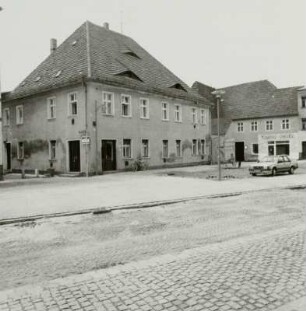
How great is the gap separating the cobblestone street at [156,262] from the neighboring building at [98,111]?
Answer: 42.5 ft

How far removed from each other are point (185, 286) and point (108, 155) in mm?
21762

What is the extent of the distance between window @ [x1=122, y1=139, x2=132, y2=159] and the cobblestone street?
1721 centimetres

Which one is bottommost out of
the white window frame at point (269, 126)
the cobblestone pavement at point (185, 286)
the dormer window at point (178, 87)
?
the cobblestone pavement at point (185, 286)

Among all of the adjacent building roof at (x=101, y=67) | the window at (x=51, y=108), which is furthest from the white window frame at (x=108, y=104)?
the window at (x=51, y=108)

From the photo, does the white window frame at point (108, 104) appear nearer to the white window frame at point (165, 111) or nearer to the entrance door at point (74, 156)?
the entrance door at point (74, 156)

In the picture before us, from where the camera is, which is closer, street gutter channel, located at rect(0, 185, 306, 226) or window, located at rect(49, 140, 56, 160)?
street gutter channel, located at rect(0, 185, 306, 226)

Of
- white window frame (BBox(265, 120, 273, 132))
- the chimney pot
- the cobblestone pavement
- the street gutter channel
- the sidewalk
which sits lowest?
the cobblestone pavement

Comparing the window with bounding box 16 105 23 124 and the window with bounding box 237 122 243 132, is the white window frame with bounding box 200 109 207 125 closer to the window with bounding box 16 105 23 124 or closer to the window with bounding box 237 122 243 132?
the window with bounding box 237 122 243 132

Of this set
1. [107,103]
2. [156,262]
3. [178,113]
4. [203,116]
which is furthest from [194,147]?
[156,262]

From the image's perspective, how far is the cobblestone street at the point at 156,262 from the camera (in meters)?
4.49

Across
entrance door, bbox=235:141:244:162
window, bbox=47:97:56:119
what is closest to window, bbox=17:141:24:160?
window, bbox=47:97:56:119

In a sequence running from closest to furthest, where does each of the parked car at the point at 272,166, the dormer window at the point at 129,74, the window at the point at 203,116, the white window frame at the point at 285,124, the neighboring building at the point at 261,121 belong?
the parked car at the point at 272,166
the dormer window at the point at 129,74
the window at the point at 203,116
the neighboring building at the point at 261,121
the white window frame at the point at 285,124

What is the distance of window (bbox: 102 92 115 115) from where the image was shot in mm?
25836

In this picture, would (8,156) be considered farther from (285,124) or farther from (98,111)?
(285,124)
